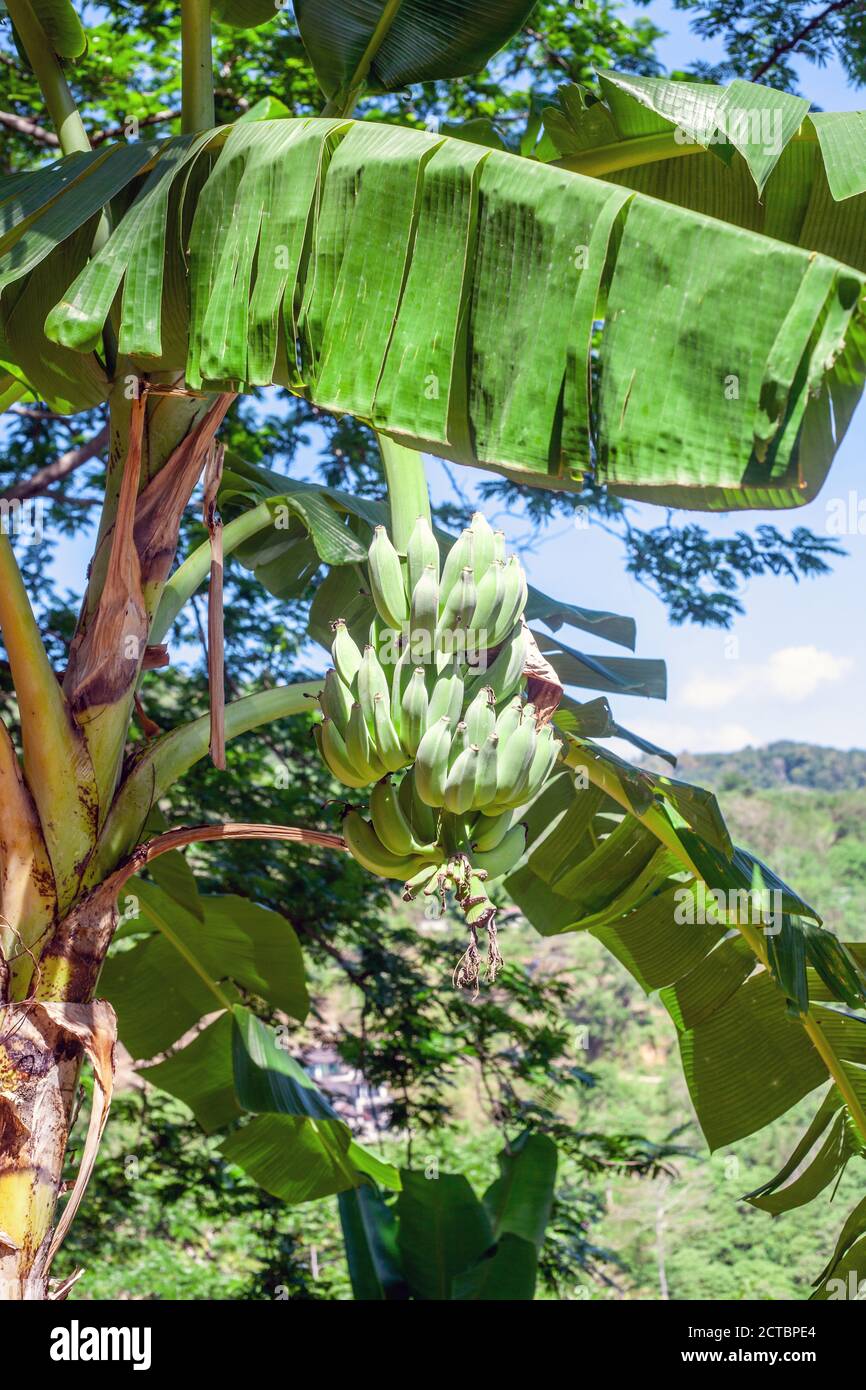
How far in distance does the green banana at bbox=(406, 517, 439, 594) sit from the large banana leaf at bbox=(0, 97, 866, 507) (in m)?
0.24

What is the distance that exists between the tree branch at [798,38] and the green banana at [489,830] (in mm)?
4718

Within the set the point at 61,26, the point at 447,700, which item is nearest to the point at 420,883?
the point at 447,700

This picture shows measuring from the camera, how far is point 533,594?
3.09 meters

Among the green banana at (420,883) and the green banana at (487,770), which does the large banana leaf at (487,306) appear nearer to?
the green banana at (487,770)

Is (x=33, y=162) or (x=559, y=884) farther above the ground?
(x=33, y=162)

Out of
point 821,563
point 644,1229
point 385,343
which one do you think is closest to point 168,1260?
point 821,563

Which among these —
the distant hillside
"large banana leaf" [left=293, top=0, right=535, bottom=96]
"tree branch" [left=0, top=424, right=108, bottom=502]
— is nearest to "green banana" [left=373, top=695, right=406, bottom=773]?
"large banana leaf" [left=293, top=0, right=535, bottom=96]

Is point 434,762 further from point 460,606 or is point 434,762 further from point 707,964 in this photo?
point 707,964

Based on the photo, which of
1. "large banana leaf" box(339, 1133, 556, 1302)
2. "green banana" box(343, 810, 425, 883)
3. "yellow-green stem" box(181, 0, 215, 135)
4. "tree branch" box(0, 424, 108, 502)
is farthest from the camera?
"tree branch" box(0, 424, 108, 502)

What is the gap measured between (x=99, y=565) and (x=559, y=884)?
1.47 m

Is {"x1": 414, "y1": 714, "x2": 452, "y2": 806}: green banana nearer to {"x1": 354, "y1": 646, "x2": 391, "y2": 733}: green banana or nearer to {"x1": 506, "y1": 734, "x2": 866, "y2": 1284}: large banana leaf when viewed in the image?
{"x1": 354, "y1": 646, "x2": 391, "y2": 733}: green banana

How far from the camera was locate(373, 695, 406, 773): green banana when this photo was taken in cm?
187

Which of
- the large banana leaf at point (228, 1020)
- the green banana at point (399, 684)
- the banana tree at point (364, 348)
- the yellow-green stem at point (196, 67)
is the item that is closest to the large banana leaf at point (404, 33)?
the banana tree at point (364, 348)
